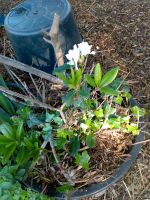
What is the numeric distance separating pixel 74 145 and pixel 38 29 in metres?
0.59

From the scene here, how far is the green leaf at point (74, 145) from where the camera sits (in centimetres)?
148

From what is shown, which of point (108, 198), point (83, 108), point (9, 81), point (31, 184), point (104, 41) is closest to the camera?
point (83, 108)

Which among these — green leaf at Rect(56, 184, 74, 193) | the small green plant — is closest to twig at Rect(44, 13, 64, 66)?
the small green plant

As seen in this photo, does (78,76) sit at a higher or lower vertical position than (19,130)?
higher

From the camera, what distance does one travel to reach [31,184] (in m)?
1.52

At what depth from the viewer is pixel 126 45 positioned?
2162 millimetres

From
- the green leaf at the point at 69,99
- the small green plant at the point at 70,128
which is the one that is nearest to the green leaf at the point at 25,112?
the small green plant at the point at 70,128

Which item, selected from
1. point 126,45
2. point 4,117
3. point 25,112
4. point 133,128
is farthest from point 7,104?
point 126,45

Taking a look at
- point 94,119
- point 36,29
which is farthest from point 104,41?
point 94,119

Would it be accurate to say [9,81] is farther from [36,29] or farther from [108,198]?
[108,198]

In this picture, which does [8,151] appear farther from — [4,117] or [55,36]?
[55,36]

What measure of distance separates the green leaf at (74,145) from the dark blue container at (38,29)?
1.67ft

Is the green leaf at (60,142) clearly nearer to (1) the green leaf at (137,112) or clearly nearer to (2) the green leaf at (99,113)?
(2) the green leaf at (99,113)

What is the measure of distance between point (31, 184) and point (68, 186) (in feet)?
0.53
